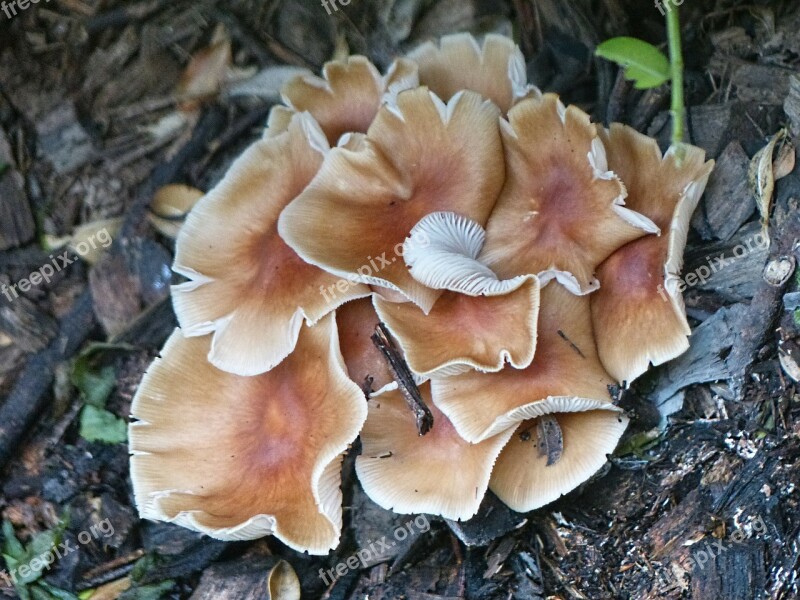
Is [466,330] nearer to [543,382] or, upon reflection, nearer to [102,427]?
[543,382]

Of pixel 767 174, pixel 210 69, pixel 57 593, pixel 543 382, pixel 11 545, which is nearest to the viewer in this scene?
pixel 543 382

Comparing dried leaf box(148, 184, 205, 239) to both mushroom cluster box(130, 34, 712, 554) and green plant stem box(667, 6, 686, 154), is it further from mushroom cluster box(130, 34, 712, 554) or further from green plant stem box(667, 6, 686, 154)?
green plant stem box(667, 6, 686, 154)

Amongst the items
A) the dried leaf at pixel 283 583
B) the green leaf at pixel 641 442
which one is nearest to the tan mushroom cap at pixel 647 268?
the green leaf at pixel 641 442

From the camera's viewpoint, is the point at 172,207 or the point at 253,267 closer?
the point at 253,267

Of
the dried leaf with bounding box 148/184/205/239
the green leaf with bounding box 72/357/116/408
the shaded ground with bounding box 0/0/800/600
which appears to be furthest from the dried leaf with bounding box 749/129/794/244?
the green leaf with bounding box 72/357/116/408

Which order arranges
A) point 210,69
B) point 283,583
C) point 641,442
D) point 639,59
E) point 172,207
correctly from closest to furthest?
point 639,59 < point 641,442 < point 283,583 < point 172,207 < point 210,69

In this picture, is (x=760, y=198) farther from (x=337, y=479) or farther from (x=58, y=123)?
(x=58, y=123)

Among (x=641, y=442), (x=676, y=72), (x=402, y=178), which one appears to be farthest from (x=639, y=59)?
(x=641, y=442)
